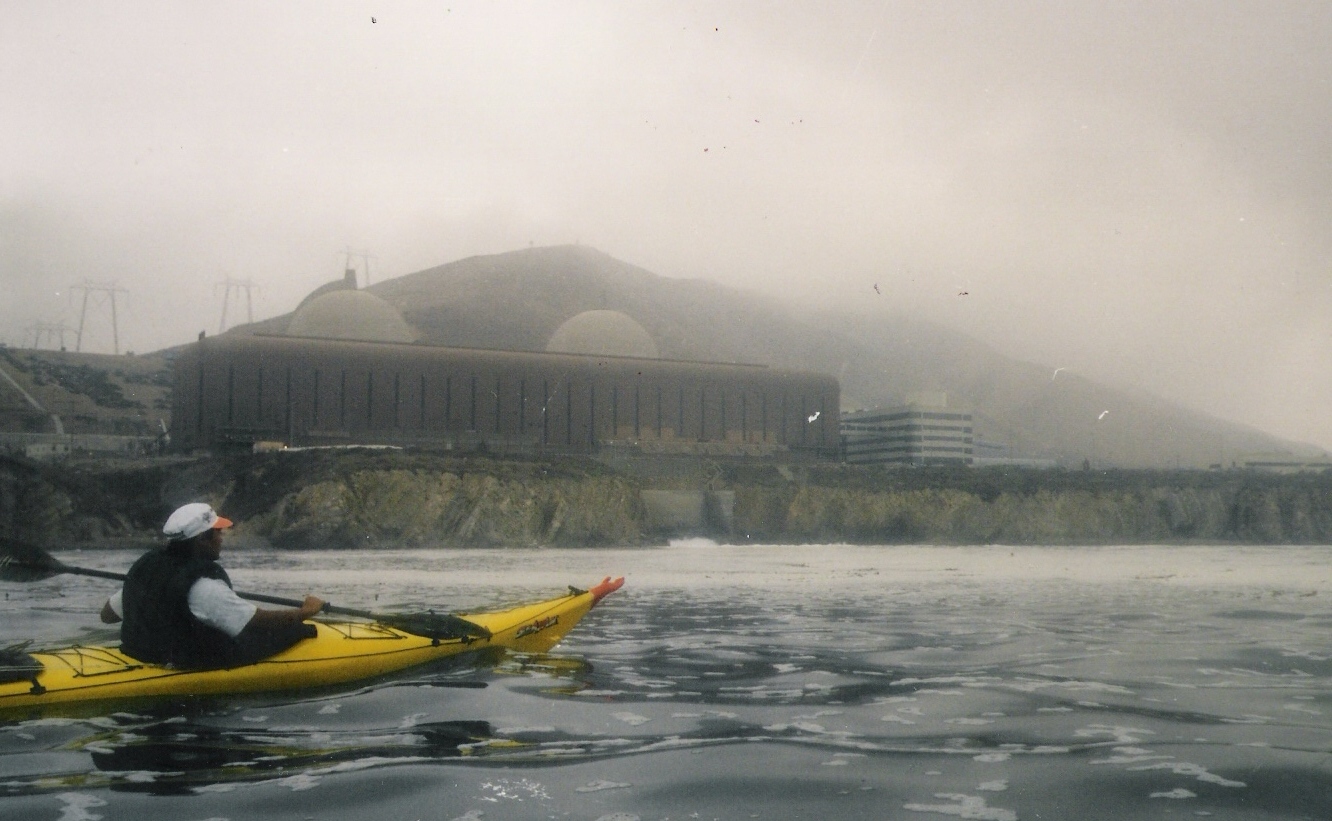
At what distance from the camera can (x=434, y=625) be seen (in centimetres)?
1387

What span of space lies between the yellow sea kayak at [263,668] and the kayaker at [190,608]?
17 centimetres

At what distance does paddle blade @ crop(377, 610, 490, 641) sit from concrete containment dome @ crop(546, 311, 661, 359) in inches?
4245

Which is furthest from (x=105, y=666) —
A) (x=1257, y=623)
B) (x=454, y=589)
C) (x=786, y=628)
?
(x=454, y=589)

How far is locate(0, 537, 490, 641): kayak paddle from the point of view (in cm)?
1363

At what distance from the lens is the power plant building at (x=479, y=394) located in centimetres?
10250

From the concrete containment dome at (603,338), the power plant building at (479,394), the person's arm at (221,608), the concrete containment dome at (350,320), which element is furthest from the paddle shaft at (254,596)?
the concrete containment dome at (350,320)

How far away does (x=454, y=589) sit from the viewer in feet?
105

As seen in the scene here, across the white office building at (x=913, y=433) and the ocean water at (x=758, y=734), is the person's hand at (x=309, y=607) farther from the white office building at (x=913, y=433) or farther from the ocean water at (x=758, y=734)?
the white office building at (x=913, y=433)

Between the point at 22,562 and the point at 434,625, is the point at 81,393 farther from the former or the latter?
the point at 434,625

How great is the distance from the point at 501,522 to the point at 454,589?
46.2 metres

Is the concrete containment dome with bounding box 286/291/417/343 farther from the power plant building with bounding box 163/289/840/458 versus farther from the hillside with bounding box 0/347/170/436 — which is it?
the hillside with bounding box 0/347/170/436

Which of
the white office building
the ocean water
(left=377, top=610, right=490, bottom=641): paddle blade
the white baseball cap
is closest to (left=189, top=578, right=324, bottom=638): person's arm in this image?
the white baseball cap

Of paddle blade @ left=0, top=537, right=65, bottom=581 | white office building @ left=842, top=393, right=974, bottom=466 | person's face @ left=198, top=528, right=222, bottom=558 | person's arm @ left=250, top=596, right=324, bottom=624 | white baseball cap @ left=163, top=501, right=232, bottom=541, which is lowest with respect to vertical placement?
person's arm @ left=250, top=596, right=324, bottom=624

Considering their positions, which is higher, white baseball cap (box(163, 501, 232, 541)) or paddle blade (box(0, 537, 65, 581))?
white baseball cap (box(163, 501, 232, 541))
